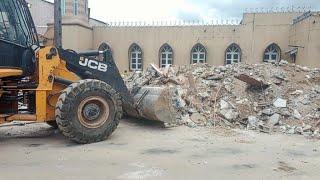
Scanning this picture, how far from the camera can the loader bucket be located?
10336mm

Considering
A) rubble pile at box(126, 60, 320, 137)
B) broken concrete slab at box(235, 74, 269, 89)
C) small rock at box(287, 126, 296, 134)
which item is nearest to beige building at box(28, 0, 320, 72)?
rubble pile at box(126, 60, 320, 137)

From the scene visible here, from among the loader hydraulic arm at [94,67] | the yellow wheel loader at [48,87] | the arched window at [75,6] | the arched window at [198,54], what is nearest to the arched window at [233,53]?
the arched window at [198,54]

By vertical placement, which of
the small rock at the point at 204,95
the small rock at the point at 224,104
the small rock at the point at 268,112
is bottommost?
the small rock at the point at 268,112

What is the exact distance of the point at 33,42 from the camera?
912 cm

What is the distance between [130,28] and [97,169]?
1207 inches

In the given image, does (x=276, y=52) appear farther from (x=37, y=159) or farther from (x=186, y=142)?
(x=37, y=159)

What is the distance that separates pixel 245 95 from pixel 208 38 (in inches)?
909

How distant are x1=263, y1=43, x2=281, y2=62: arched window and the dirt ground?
25.0 meters

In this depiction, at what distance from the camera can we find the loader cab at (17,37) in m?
8.54

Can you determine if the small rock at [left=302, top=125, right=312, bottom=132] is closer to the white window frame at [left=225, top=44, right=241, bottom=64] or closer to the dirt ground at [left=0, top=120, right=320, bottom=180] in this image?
the dirt ground at [left=0, top=120, right=320, bottom=180]

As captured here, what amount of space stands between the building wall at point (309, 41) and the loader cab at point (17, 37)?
809 inches

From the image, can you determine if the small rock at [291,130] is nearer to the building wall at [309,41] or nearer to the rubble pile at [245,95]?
the rubble pile at [245,95]

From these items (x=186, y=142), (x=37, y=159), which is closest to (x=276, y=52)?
(x=186, y=142)

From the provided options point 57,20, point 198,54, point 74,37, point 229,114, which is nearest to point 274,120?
point 229,114
